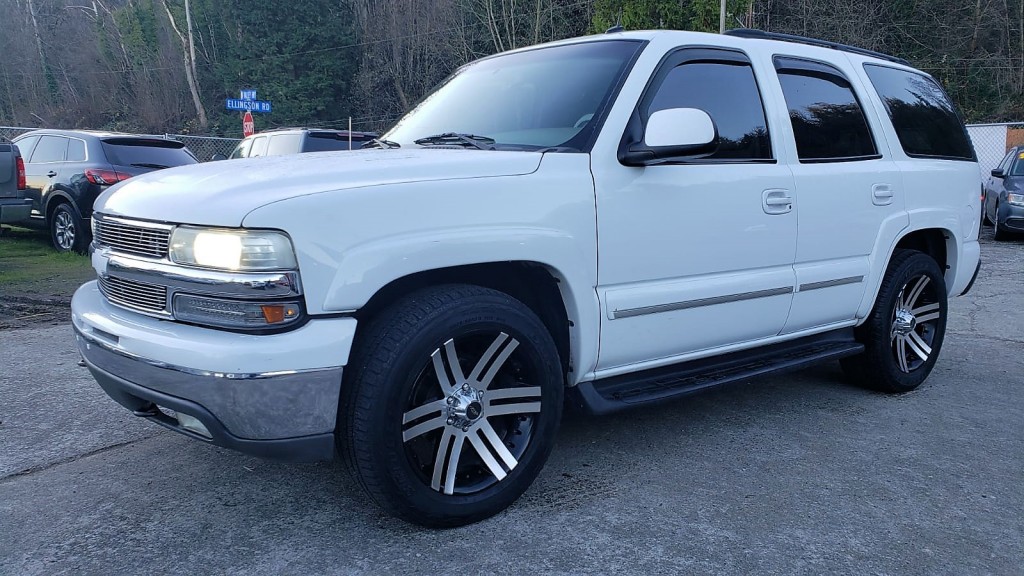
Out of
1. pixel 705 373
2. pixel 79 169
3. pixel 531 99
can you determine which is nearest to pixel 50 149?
pixel 79 169

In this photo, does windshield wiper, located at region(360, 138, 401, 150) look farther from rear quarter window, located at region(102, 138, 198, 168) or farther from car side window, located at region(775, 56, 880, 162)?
rear quarter window, located at region(102, 138, 198, 168)

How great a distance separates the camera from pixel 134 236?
9.16 feet

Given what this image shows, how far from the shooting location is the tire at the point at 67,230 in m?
9.99

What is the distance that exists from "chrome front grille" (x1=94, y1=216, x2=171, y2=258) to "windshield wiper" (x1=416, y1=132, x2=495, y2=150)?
128 centimetres

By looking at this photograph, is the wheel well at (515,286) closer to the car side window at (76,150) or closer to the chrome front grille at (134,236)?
the chrome front grille at (134,236)

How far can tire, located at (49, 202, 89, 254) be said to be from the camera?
9.99 m

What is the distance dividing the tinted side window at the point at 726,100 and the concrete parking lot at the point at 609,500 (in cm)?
141

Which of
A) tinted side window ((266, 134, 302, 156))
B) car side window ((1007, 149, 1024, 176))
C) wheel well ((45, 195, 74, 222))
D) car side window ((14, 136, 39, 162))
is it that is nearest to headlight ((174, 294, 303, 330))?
tinted side window ((266, 134, 302, 156))

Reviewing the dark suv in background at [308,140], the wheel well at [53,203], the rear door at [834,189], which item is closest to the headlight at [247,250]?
the rear door at [834,189]

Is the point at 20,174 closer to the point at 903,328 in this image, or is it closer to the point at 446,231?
the point at 446,231

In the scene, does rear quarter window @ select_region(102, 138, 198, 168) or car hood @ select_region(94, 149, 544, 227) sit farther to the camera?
rear quarter window @ select_region(102, 138, 198, 168)

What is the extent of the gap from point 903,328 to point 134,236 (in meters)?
4.11

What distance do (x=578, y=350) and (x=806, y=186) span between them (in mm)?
1573

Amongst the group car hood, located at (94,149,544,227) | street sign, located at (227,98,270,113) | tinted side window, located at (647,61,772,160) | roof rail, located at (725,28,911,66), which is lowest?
car hood, located at (94,149,544,227)
